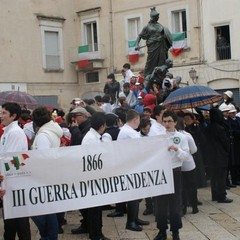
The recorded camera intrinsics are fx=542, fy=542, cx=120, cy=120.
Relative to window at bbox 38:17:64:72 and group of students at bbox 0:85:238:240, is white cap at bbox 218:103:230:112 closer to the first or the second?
group of students at bbox 0:85:238:240

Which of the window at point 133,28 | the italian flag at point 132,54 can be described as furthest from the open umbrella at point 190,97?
the window at point 133,28

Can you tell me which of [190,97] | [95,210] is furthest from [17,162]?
[190,97]

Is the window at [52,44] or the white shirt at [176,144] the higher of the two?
the window at [52,44]

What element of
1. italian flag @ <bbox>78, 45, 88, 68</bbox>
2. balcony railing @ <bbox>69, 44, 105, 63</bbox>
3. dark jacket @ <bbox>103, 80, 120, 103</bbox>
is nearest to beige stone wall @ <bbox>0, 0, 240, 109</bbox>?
balcony railing @ <bbox>69, 44, 105, 63</bbox>

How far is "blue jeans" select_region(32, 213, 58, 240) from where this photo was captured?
6.85 m

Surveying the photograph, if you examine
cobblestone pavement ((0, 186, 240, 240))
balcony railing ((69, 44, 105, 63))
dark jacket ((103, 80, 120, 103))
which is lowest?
cobblestone pavement ((0, 186, 240, 240))

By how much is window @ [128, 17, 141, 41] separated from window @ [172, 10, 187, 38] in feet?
9.18

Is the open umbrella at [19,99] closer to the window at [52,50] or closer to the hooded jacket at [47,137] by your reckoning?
the hooded jacket at [47,137]

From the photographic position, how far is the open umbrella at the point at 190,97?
1063 centimetres

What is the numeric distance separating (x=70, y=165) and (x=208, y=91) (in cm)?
474

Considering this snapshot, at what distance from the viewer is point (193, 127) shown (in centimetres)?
1073

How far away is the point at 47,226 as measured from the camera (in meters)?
6.89

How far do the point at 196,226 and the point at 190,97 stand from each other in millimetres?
2994

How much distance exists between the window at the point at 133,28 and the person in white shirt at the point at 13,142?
29199 millimetres
